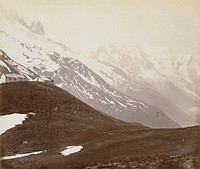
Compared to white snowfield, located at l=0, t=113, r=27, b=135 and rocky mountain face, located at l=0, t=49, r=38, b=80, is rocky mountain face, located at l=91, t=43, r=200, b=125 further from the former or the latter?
white snowfield, located at l=0, t=113, r=27, b=135

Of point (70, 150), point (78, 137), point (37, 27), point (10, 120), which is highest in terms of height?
point (37, 27)

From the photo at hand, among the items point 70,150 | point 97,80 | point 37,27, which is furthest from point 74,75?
point 70,150

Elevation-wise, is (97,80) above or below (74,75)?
below

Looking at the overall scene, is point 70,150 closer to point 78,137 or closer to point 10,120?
point 78,137

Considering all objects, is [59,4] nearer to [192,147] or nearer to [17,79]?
[17,79]

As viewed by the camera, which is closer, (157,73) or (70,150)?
(70,150)
